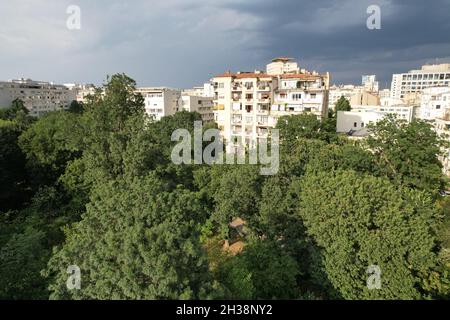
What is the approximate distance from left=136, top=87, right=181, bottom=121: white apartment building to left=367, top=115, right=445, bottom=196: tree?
48.0 m

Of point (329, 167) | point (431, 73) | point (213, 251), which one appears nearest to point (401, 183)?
point (329, 167)

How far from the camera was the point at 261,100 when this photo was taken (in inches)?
1523

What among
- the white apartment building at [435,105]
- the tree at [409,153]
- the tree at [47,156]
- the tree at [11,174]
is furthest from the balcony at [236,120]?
the white apartment building at [435,105]

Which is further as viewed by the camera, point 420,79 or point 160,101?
point 420,79

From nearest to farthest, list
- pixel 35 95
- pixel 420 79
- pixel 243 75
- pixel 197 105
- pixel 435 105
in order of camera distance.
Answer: pixel 243 75 < pixel 435 105 < pixel 197 105 < pixel 35 95 < pixel 420 79

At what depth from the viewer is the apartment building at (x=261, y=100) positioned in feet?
121

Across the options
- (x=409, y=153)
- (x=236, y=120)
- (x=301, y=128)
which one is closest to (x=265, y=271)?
(x=409, y=153)

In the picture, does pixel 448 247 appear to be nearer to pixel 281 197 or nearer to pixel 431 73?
pixel 281 197

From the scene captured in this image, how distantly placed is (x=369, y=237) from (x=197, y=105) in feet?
190

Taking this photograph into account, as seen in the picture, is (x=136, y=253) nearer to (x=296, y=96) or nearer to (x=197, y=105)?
(x=296, y=96)

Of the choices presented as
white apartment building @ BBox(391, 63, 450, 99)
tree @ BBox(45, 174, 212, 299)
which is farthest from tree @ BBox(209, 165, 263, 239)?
white apartment building @ BBox(391, 63, 450, 99)

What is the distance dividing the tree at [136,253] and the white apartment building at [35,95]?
7983 centimetres

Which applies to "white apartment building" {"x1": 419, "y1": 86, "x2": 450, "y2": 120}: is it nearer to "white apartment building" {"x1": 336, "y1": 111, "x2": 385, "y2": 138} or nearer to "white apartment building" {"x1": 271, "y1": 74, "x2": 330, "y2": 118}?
"white apartment building" {"x1": 336, "y1": 111, "x2": 385, "y2": 138}

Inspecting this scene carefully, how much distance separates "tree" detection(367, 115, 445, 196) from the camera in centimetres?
2006
